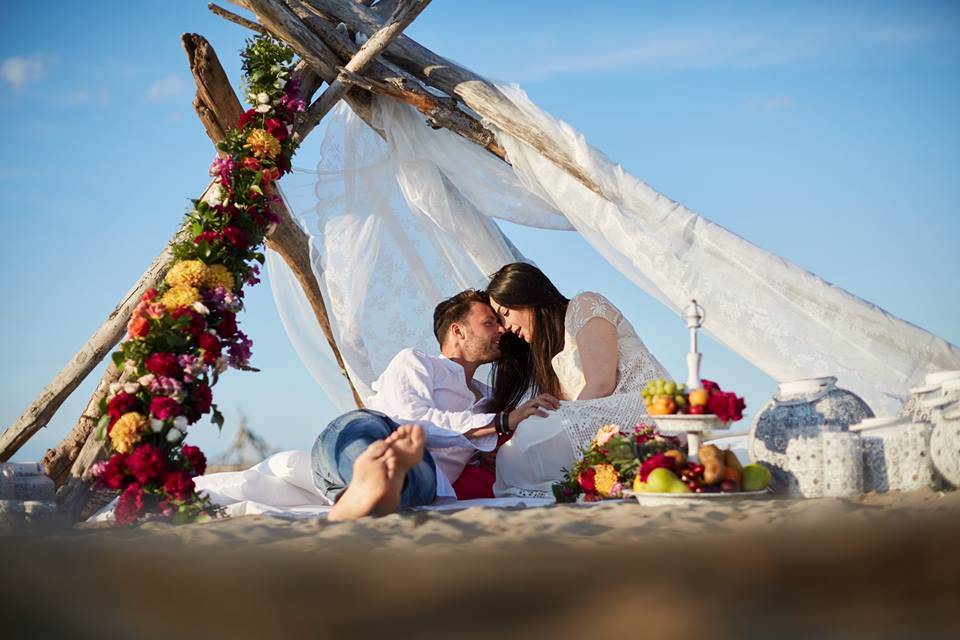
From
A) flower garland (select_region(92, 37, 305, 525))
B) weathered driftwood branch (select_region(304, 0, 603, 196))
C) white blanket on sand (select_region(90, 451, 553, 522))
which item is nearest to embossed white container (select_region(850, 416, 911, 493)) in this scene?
white blanket on sand (select_region(90, 451, 553, 522))

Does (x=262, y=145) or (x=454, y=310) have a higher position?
(x=262, y=145)

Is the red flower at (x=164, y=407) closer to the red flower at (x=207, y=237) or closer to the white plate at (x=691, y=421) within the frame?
the red flower at (x=207, y=237)

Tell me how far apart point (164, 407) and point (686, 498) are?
2.64m

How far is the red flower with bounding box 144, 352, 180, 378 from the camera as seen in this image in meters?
5.07

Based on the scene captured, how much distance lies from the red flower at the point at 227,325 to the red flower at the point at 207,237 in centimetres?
49

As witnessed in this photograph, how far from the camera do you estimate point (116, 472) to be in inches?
192

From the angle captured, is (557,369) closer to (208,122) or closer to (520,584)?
(208,122)

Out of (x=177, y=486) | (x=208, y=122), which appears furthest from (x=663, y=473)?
(x=208, y=122)

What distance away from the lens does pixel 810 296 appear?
5418 mm

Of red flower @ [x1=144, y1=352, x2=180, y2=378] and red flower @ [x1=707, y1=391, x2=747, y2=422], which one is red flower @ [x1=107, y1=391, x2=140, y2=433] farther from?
red flower @ [x1=707, y1=391, x2=747, y2=422]

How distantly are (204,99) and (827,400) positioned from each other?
4603 mm

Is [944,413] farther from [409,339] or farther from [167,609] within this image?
[409,339]

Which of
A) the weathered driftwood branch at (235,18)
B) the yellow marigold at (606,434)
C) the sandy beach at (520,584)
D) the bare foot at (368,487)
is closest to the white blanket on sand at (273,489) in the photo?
the yellow marigold at (606,434)

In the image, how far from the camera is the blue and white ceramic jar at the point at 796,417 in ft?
14.6
